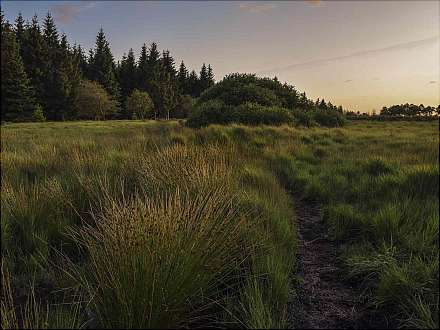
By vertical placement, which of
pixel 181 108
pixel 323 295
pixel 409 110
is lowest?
pixel 323 295

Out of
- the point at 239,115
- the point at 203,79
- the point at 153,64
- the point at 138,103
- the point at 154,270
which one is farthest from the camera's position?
the point at 203,79

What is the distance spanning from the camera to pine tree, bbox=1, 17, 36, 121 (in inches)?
1597

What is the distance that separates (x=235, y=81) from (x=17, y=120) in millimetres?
31960

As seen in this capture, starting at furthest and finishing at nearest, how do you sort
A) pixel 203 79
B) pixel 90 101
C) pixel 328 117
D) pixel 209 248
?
pixel 203 79
pixel 90 101
pixel 328 117
pixel 209 248

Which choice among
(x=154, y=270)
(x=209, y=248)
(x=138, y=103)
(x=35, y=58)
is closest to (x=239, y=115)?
(x=209, y=248)

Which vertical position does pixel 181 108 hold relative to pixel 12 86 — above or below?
below

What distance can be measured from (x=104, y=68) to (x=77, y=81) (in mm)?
7007

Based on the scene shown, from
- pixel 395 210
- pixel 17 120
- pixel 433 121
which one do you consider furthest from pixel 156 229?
pixel 17 120

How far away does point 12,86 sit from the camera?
4041 centimetres

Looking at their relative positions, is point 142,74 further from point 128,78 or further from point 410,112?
point 410,112

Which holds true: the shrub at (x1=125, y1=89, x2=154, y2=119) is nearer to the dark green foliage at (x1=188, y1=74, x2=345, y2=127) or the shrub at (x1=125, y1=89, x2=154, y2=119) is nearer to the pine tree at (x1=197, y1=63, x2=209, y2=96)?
the pine tree at (x1=197, y1=63, x2=209, y2=96)

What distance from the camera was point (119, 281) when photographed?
1.99m

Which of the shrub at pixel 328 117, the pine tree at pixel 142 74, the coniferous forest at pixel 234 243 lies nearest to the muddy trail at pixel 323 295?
the coniferous forest at pixel 234 243

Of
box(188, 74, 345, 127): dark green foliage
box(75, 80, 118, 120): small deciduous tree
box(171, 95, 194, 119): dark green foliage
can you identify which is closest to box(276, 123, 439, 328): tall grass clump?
box(188, 74, 345, 127): dark green foliage
